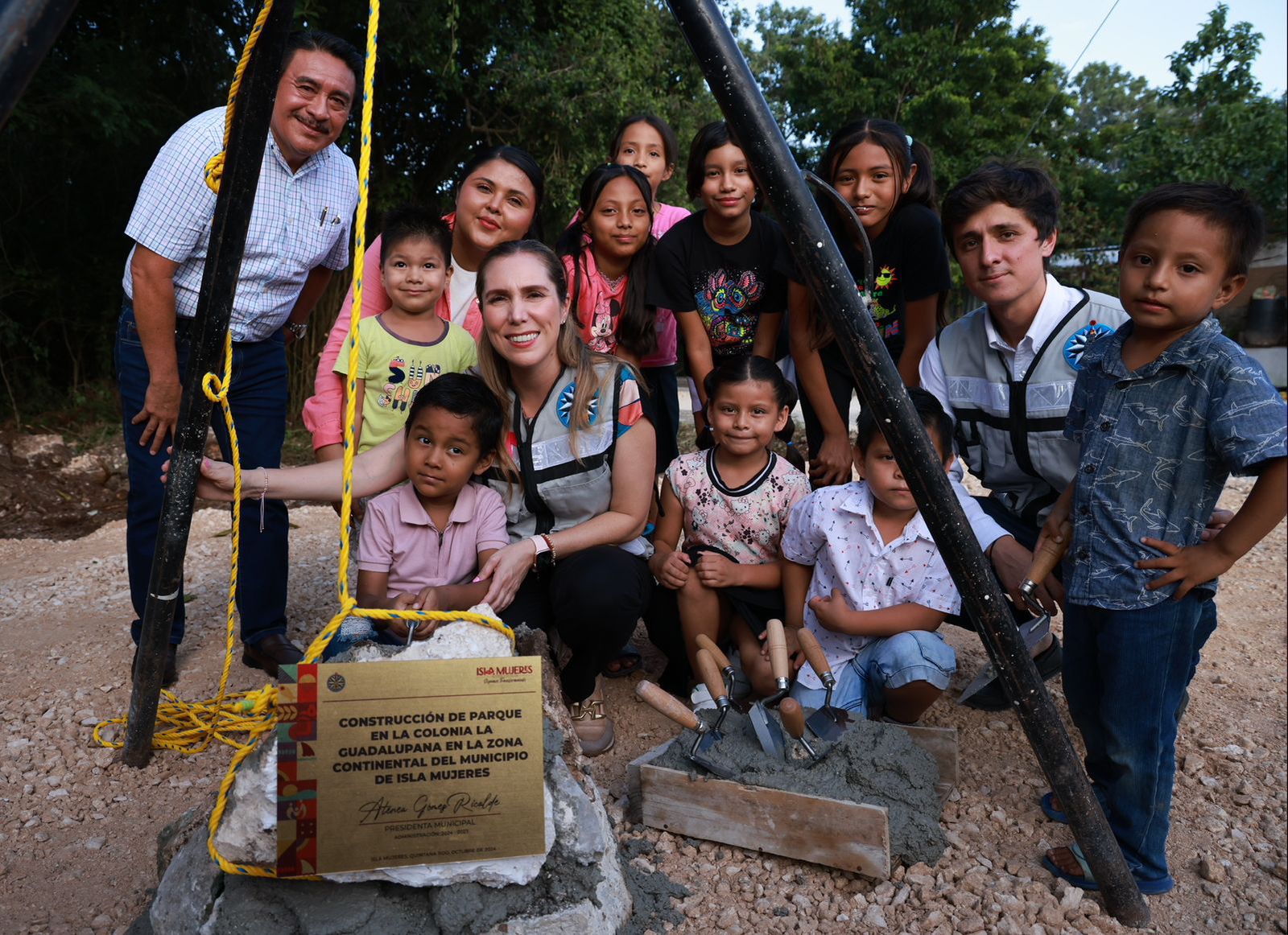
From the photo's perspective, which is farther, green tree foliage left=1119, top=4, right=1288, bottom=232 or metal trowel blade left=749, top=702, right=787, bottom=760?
green tree foliage left=1119, top=4, right=1288, bottom=232

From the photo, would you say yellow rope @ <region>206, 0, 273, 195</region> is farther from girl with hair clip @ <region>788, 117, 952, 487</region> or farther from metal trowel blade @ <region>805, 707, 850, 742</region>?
metal trowel blade @ <region>805, 707, 850, 742</region>

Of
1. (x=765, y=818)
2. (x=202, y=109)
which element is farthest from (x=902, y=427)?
(x=202, y=109)

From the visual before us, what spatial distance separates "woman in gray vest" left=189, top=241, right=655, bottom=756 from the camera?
2645mm

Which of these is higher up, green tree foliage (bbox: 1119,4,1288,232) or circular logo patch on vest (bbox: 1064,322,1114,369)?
green tree foliage (bbox: 1119,4,1288,232)

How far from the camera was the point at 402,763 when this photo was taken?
1.55m

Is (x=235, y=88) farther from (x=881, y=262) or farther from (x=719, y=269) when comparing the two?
(x=881, y=262)

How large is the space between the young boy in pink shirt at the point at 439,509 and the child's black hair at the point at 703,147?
1.24m

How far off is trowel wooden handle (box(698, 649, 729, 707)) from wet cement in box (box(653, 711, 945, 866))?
0.08 metres

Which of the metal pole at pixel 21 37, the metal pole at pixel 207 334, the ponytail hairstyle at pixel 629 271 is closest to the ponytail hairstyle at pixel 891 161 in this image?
the ponytail hairstyle at pixel 629 271

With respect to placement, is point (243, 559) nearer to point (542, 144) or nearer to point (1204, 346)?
point (1204, 346)

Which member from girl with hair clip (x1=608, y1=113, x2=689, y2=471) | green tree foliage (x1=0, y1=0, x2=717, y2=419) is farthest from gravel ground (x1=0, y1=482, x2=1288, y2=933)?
green tree foliage (x1=0, y1=0, x2=717, y2=419)

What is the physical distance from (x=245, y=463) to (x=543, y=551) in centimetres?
127

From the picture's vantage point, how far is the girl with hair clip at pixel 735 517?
115 inches

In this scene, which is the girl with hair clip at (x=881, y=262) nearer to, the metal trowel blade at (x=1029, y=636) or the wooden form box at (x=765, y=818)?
the metal trowel blade at (x=1029, y=636)
